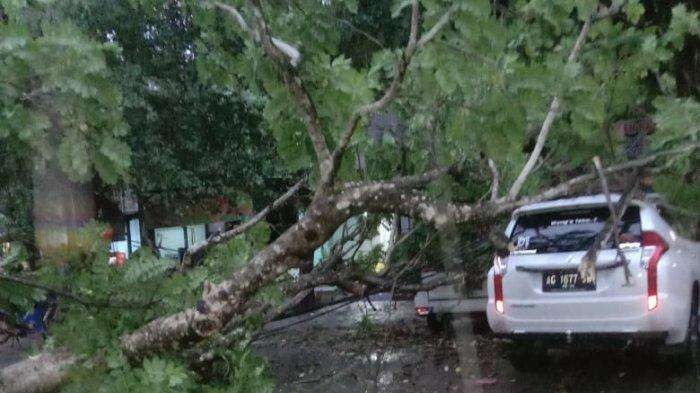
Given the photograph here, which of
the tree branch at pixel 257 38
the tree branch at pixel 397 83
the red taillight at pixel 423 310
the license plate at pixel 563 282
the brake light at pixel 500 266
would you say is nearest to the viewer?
the tree branch at pixel 397 83

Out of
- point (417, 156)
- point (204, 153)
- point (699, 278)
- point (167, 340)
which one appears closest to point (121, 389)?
point (167, 340)

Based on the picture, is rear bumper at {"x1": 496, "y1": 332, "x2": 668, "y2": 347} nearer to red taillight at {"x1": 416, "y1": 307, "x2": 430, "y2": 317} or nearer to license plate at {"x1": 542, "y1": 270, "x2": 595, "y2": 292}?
license plate at {"x1": 542, "y1": 270, "x2": 595, "y2": 292}

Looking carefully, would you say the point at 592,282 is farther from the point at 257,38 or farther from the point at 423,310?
the point at 423,310

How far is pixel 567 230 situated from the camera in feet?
24.0

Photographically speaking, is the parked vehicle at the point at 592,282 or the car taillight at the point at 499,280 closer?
the parked vehicle at the point at 592,282

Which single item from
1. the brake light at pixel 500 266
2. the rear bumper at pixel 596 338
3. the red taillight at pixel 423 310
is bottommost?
the red taillight at pixel 423 310

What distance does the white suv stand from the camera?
6.78 meters

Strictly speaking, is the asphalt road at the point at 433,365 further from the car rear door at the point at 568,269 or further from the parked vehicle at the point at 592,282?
the car rear door at the point at 568,269

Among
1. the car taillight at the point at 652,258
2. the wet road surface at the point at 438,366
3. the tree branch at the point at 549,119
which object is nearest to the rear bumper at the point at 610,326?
the car taillight at the point at 652,258

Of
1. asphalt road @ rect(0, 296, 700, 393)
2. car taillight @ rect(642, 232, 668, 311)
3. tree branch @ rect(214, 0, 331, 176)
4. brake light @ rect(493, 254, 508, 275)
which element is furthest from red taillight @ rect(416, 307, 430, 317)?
tree branch @ rect(214, 0, 331, 176)

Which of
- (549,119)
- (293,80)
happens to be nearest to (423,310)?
(549,119)

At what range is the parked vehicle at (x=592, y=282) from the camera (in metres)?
6.78

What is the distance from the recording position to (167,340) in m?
4.58

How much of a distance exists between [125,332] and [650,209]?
180 inches
